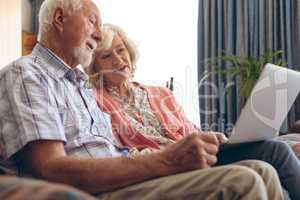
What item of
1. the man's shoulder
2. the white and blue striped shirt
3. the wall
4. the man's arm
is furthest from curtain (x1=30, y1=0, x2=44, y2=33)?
the man's arm

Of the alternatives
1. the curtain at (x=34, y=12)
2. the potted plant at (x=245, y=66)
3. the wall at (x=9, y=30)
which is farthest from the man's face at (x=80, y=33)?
the curtain at (x=34, y=12)

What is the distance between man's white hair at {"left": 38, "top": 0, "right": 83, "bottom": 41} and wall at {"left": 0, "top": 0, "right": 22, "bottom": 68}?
1392 millimetres

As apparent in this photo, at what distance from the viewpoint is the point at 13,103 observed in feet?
3.88

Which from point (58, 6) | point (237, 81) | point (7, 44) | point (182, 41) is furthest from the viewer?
point (182, 41)

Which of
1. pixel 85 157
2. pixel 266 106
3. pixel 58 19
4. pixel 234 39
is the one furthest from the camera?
pixel 234 39

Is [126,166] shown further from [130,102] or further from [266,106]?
[130,102]

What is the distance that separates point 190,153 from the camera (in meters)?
1.10

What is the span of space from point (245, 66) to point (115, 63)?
1.64 m

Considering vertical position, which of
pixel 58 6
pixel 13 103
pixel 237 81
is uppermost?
pixel 58 6

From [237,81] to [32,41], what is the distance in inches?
74.6

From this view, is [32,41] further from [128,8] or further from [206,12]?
[206,12]

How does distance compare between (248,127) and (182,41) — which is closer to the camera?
(248,127)

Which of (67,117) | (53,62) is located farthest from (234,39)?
(67,117)

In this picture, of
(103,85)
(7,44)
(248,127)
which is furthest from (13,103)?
(7,44)
